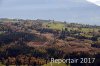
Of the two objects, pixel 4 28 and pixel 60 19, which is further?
pixel 60 19

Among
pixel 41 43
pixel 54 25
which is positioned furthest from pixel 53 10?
pixel 41 43

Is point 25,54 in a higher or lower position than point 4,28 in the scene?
lower

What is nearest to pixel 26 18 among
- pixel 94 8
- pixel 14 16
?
pixel 14 16

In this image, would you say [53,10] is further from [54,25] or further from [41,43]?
[41,43]

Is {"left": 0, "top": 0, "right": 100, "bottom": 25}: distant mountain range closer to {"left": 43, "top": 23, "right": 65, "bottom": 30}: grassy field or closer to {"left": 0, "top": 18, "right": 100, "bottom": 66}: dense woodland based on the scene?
{"left": 43, "top": 23, "right": 65, "bottom": 30}: grassy field

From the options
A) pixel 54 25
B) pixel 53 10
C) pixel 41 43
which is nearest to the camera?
pixel 41 43

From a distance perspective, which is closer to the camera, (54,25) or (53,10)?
(54,25)

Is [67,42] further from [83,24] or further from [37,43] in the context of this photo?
[83,24]

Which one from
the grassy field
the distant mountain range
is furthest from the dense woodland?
the distant mountain range

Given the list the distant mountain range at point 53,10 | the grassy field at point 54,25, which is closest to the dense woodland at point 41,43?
the grassy field at point 54,25

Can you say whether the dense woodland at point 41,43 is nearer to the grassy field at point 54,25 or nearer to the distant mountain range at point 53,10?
the grassy field at point 54,25
